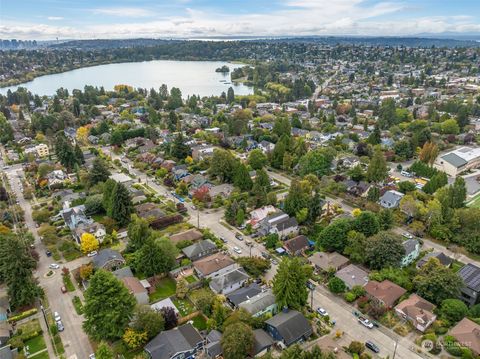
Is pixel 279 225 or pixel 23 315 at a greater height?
pixel 279 225

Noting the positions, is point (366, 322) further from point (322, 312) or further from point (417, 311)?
point (417, 311)

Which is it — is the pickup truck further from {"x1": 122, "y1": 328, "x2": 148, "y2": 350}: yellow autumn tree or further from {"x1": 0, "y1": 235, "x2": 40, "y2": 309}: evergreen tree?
{"x1": 0, "y1": 235, "x2": 40, "y2": 309}: evergreen tree

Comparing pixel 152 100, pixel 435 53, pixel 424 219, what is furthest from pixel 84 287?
pixel 435 53

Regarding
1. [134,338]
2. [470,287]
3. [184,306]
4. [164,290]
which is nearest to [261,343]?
[184,306]

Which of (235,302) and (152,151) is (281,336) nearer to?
(235,302)

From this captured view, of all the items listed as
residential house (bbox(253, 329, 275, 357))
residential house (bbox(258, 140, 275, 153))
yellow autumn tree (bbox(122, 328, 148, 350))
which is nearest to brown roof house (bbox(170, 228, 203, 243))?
yellow autumn tree (bbox(122, 328, 148, 350))
